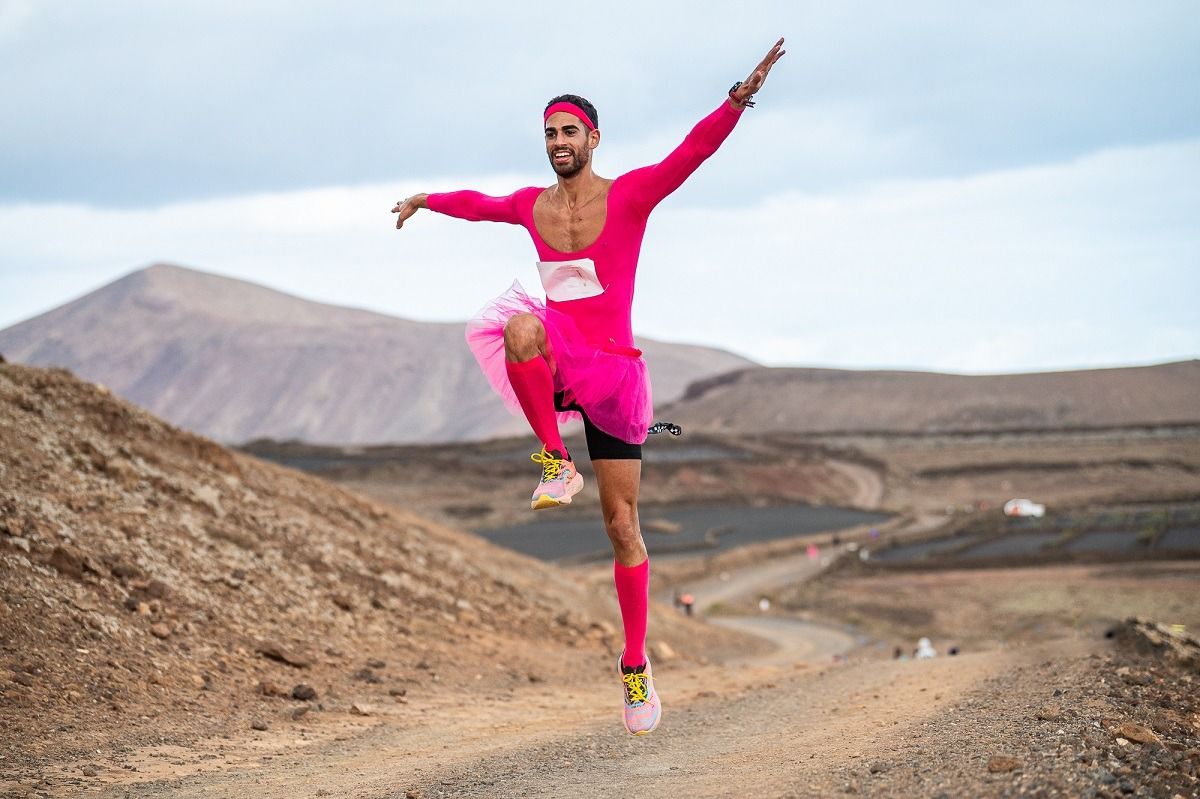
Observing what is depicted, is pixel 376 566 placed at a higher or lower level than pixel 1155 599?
higher

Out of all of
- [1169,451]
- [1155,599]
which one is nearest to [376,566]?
[1155,599]

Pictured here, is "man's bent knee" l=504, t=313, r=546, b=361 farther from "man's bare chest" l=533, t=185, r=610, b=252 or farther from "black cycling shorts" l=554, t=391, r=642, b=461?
"man's bare chest" l=533, t=185, r=610, b=252

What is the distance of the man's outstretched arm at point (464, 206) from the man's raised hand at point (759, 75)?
182 centimetres

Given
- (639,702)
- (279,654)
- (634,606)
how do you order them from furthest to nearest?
1. (279,654)
2. (634,606)
3. (639,702)

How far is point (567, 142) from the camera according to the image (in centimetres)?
806

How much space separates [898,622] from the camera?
44375 mm

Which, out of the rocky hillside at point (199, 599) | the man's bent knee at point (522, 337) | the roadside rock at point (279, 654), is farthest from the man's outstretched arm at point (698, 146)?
the roadside rock at point (279, 654)

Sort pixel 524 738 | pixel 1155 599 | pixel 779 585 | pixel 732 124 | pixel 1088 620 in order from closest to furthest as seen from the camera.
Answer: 1. pixel 732 124
2. pixel 524 738
3. pixel 1088 620
4. pixel 1155 599
5. pixel 779 585

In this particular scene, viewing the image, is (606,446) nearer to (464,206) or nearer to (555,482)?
(555,482)

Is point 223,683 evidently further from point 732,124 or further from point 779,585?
point 779,585

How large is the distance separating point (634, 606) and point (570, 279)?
91.2 inches

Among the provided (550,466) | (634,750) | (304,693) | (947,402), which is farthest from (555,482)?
(947,402)

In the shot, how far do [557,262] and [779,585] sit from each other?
48.1 meters

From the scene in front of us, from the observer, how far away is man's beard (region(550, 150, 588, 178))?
8109 mm
